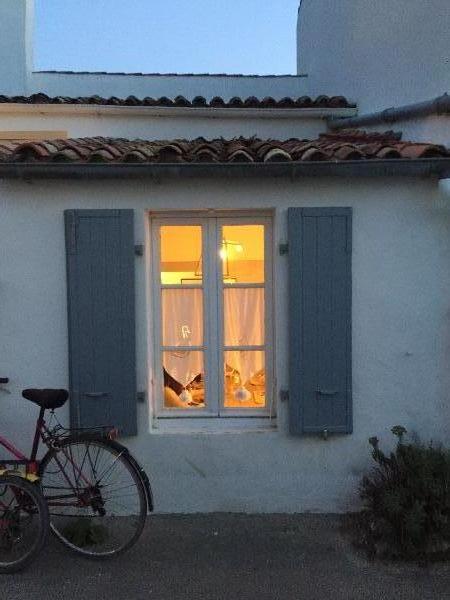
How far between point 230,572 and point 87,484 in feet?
3.69

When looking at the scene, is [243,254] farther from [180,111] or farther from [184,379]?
[180,111]

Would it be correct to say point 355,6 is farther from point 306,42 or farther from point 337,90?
point 306,42

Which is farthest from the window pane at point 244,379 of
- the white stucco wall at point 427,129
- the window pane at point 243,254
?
the white stucco wall at point 427,129

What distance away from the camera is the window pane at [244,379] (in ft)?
15.9

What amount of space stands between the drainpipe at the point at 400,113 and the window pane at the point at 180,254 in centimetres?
203

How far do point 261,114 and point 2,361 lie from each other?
4740mm

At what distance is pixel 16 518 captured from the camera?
4055 mm

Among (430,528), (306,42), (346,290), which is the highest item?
(306,42)

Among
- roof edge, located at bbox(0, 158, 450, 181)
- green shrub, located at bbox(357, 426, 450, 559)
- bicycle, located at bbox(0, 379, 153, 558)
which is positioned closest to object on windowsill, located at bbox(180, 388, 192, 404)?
bicycle, located at bbox(0, 379, 153, 558)

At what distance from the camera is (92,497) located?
421 centimetres

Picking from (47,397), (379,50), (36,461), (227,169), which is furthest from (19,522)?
(379,50)

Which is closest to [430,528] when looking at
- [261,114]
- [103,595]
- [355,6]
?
[103,595]

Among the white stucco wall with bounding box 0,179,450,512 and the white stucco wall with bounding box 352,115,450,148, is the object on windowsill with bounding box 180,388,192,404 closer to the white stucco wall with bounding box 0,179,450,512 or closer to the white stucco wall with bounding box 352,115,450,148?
the white stucco wall with bounding box 0,179,450,512

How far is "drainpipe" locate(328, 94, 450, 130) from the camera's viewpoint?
4.71 metres
